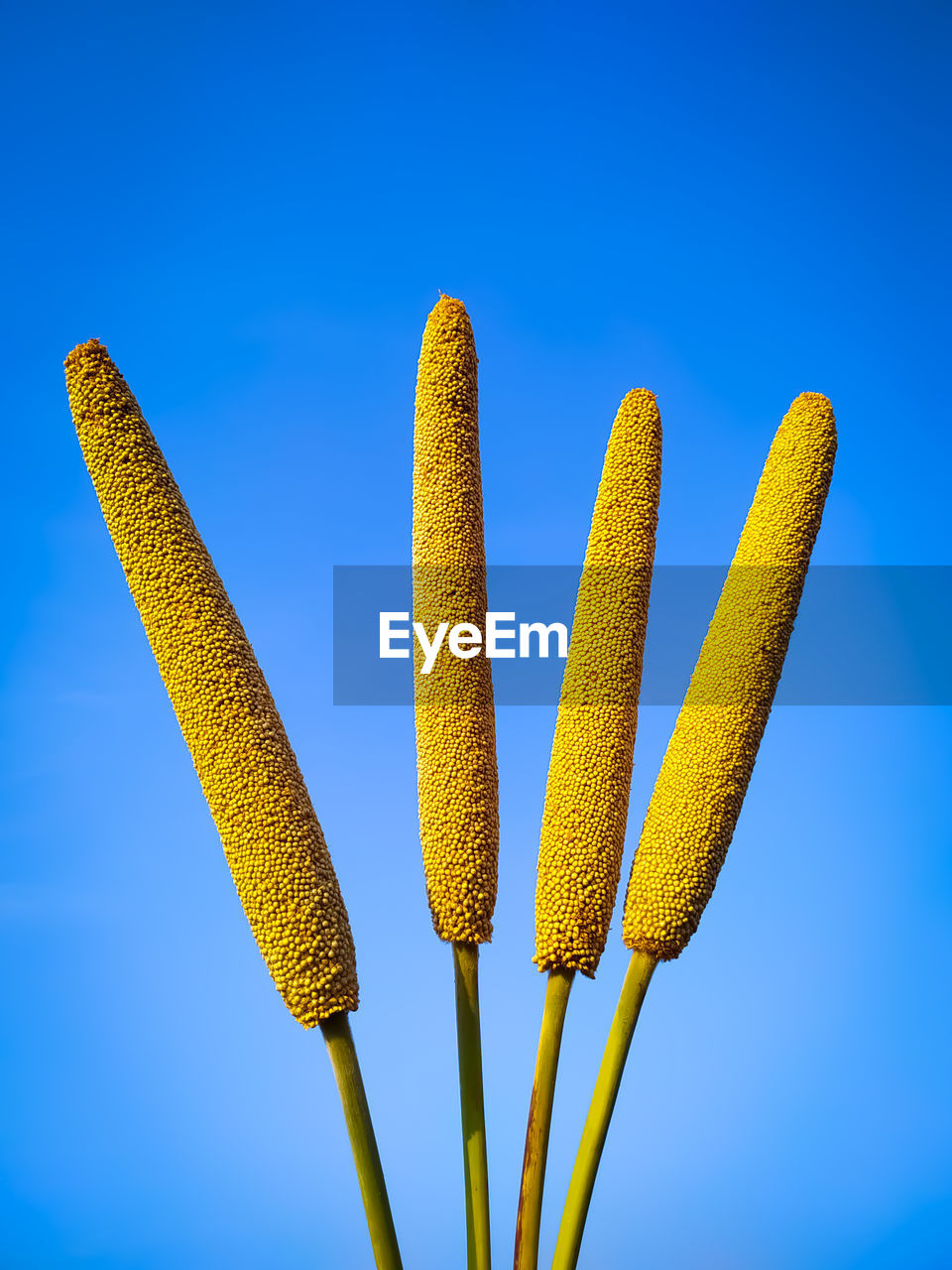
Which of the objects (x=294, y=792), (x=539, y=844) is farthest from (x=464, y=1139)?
(x=294, y=792)

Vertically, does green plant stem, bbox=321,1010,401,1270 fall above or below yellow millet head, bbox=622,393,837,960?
below

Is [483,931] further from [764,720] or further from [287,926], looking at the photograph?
[764,720]

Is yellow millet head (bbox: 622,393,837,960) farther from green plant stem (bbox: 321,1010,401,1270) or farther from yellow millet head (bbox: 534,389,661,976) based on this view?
green plant stem (bbox: 321,1010,401,1270)

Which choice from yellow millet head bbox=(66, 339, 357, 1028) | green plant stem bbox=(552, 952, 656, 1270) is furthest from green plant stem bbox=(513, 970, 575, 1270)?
yellow millet head bbox=(66, 339, 357, 1028)

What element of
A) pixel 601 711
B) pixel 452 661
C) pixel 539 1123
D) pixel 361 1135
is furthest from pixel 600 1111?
pixel 452 661

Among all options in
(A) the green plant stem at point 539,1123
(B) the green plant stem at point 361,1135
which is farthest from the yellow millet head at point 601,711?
(B) the green plant stem at point 361,1135

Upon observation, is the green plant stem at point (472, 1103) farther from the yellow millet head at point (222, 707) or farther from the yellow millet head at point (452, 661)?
the yellow millet head at point (222, 707)

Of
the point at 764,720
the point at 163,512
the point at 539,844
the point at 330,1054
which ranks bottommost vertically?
the point at 330,1054
